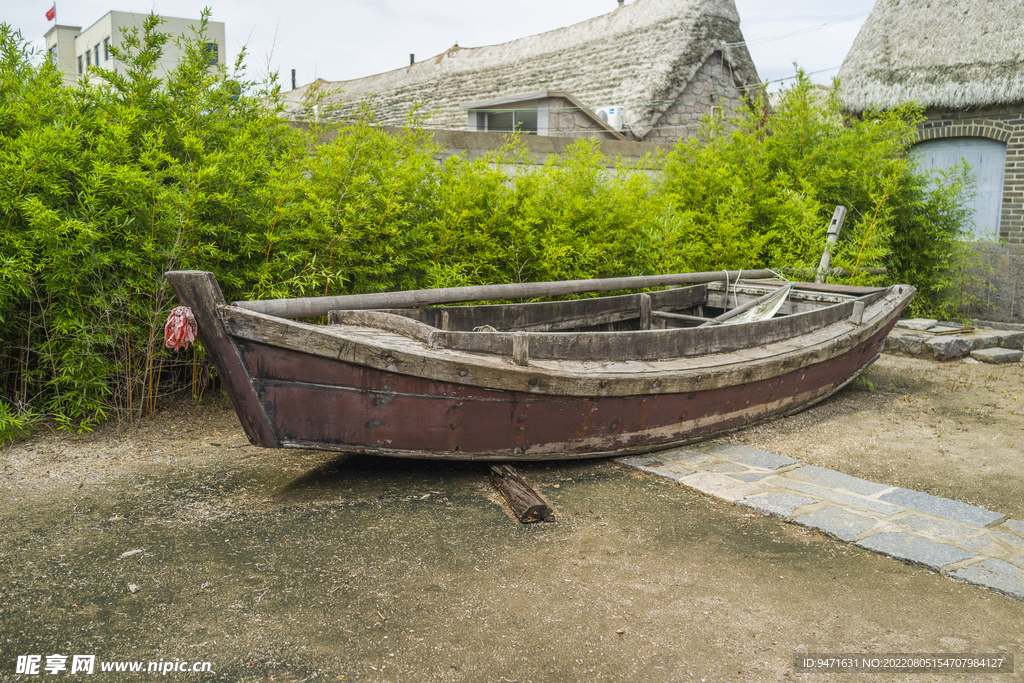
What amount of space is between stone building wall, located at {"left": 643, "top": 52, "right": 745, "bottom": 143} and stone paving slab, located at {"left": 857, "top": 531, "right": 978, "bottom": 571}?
1180cm

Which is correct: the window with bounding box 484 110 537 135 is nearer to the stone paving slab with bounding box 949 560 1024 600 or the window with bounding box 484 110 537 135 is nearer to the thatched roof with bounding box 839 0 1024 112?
the thatched roof with bounding box 839 0 1024 112

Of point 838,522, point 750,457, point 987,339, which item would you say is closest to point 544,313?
point 750,457

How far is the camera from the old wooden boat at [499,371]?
323cm

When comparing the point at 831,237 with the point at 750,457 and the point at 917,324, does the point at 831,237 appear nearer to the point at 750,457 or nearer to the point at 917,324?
the point at 917,324

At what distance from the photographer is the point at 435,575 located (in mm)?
2891

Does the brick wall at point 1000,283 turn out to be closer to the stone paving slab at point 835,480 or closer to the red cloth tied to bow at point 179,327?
the stone paving slab at point 835,480

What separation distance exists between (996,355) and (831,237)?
9.54 ft

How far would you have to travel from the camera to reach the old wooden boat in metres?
3.23

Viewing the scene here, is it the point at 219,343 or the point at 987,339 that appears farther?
the point at 987,339

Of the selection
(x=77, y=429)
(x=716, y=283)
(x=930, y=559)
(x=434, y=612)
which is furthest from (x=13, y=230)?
(x=716, y=283)

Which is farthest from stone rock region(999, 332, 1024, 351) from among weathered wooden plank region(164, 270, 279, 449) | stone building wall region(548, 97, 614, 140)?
weathered wooden plank region(164, 270, 279, 449)

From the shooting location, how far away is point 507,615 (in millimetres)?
2604

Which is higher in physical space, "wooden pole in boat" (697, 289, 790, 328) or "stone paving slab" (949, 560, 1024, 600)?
"wooden pole in boat" (697, 289, 790, 328)

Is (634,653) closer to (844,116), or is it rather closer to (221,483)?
(221,483)
